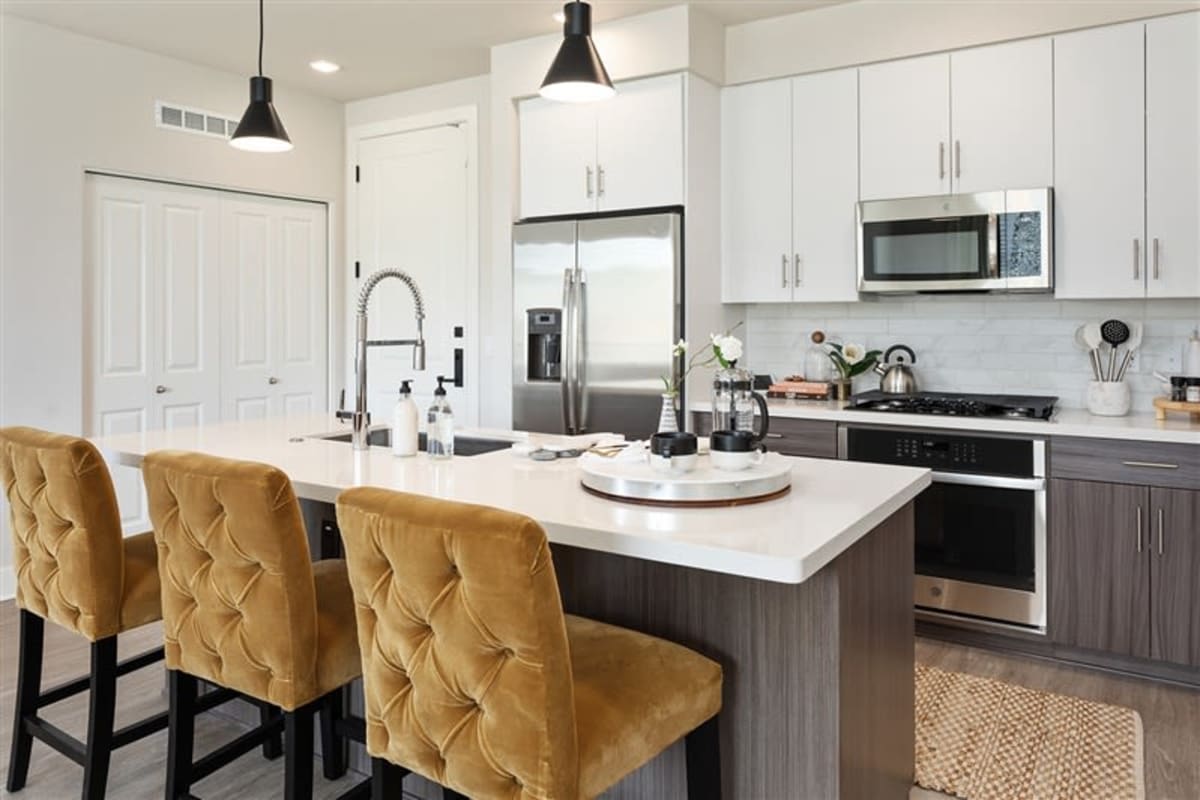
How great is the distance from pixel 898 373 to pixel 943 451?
0.67 m

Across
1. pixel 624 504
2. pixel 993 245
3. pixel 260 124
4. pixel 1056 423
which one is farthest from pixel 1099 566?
pixel 260 124

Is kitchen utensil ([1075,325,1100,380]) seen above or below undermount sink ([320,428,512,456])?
above

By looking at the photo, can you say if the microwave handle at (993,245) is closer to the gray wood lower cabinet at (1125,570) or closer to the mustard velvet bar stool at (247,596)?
the gray wood lower cabinet at (1125,570)

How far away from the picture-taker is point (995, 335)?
3.95 meters

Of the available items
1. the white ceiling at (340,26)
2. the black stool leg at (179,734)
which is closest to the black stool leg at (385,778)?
the black stool leg at (179,734)

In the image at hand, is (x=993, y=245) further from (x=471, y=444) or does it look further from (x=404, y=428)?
(x=404, y=428)

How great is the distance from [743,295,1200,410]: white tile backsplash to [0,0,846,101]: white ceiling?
4.68 feet

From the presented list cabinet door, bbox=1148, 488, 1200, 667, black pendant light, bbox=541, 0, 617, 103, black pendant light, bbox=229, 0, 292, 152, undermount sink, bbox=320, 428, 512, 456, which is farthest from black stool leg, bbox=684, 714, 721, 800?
black pendant light, bbox=229, 0, 292, 152

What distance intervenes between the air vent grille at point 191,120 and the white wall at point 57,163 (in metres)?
0.04

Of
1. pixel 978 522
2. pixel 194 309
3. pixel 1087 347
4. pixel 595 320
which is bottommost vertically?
pixel 978 522

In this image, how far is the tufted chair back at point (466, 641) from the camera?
1.34 metres

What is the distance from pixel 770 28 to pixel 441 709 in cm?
359

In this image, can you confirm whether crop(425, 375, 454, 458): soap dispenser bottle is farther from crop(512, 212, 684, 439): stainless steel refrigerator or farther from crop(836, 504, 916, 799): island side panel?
crop(512, 212, 684, 439): stainless steel refrigerator

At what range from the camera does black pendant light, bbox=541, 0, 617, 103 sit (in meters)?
2.45
